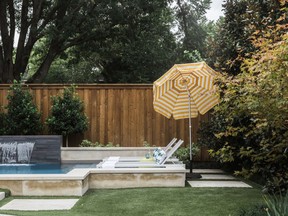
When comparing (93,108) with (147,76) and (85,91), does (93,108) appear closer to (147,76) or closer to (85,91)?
(85,91)

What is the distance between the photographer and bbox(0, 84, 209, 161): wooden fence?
13828mm

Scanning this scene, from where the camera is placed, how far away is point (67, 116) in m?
13.0

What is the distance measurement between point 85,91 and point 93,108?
58 centimetres

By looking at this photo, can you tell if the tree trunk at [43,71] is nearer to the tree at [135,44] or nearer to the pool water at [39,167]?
the tree at [135,44]

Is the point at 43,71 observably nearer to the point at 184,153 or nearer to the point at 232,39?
the point at 184,153

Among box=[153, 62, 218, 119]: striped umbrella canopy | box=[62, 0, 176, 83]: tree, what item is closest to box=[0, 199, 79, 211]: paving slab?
box=[153, 62, 218, 119]: striped umbrella canopy

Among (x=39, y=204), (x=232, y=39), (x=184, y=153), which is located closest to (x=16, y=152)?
(x=184, y=153)

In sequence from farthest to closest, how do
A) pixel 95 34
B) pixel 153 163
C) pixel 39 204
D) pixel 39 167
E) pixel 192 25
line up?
pixel 192 25 < pixel 95 34 < pixel 39 167 < pixel 153 163 < pixel 39 204

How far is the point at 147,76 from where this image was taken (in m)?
23.4

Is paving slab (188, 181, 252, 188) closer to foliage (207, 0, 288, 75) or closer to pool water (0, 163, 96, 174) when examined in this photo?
foliage (207, 0, 288, 75)

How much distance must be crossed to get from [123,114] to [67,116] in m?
1.79

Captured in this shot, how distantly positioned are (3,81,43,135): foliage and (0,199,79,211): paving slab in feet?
17.3

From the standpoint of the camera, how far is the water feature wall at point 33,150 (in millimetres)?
12445

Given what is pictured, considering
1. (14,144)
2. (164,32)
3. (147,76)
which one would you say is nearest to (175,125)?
(14,144)
